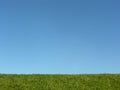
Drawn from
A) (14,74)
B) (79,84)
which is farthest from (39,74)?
(79,84)

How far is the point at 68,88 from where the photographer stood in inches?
1308

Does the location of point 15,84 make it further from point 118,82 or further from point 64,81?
point 118,82

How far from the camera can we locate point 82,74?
122 ft

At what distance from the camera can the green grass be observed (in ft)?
110

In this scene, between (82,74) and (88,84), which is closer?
(88,84)

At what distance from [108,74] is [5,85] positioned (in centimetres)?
1083

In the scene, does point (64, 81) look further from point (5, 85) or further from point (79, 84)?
point (5, 85)

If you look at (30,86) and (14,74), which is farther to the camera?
(14,74)

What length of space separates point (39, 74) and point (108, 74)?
7164mm

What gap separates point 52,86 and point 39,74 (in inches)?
153

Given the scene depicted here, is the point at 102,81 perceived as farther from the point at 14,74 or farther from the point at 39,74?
the point at 14,74

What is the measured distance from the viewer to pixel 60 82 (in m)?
34.7

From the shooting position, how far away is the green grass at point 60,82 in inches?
1315

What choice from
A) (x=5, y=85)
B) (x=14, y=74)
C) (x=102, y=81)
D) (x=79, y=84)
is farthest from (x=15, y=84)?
(x=102, y=81)
